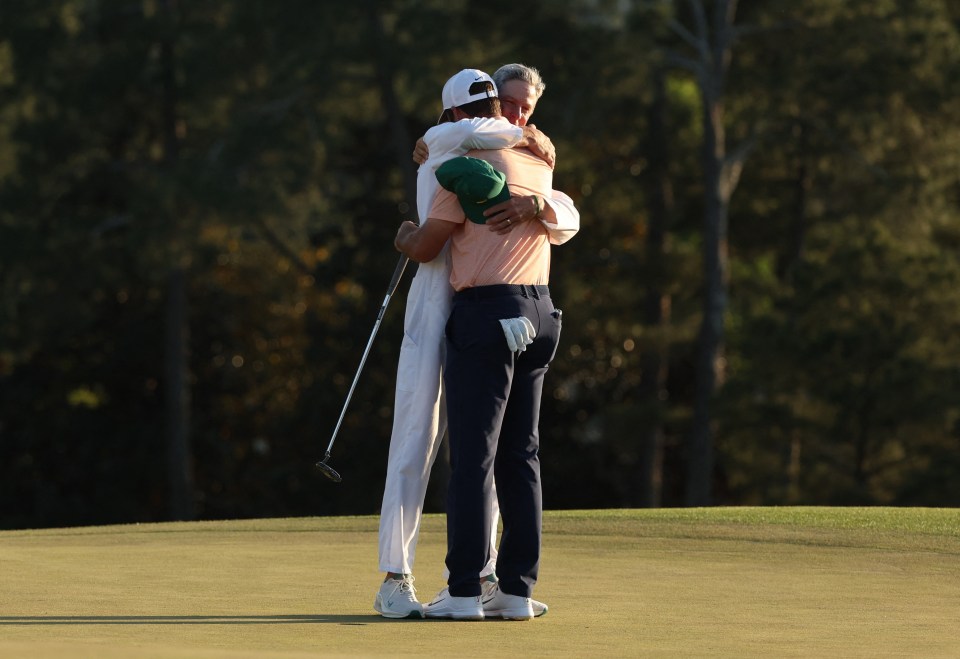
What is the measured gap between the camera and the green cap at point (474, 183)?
18.2ft

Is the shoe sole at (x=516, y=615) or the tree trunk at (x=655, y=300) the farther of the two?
the tree trunk at (x=655, y=300)

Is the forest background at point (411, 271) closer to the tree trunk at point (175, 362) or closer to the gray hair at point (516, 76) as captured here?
the tree trunk at point (175, 362)

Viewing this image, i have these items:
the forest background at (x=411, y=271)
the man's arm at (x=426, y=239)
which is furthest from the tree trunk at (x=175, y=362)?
the man's arm at (x=426, y=239)

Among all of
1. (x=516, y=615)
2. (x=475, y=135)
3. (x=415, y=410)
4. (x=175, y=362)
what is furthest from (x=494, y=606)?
(x=175, y=362)

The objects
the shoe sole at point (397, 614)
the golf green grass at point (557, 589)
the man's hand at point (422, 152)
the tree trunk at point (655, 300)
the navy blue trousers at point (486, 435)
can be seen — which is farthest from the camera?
the tree trunk at point (655, 300)

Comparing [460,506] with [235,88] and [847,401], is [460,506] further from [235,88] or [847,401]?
[235,88]

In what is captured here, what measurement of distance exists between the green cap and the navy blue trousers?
0.83 feet

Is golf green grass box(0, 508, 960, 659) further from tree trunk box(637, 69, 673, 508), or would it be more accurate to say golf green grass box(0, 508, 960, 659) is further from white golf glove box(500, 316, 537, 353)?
tree trunk box(637, 69, 673, 508)

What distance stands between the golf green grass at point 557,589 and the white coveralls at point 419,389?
11.4 inches

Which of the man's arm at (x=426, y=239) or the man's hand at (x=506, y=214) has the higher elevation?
the man's hand at (x=506, y=214)

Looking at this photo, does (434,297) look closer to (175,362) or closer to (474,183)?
(474,183)

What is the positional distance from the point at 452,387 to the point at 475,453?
22 centimetres

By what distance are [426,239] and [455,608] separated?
3.69 feet

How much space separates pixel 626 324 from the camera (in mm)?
30875
